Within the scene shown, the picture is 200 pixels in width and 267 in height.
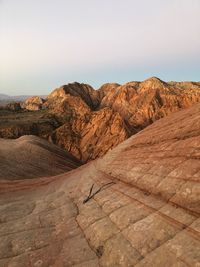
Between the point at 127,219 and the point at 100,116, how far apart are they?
62.8m

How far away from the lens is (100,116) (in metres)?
70.2

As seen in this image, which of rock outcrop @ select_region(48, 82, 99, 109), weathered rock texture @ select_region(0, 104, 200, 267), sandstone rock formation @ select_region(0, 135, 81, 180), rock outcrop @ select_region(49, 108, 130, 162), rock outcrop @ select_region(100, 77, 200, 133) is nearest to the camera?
weathered rock texture @ select_region(0, 104, 200, 267)

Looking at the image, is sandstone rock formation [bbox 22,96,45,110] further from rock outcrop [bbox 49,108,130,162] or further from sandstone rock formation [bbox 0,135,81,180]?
sandstone rock formation [bbox 0,135,81,180]

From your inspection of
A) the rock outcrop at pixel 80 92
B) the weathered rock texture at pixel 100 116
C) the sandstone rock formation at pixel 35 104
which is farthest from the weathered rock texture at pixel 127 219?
the sandstone rock formation at pixel 35 104

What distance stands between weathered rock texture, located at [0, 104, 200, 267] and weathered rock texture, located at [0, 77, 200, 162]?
51855 millimetres

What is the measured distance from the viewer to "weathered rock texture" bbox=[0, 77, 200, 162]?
217ft

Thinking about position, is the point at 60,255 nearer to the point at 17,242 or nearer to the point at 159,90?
the point at 17,242

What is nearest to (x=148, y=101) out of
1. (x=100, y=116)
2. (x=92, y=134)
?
(x=100, y=116)

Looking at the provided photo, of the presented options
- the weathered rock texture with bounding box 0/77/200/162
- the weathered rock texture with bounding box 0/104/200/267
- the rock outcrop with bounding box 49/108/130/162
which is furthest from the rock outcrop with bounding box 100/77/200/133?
the weathered rock texture with bounding box 0/104/200/267

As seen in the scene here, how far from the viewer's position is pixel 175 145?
10586 mm

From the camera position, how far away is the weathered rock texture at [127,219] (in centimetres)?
605

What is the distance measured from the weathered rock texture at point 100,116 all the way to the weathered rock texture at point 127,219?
5186 centimetres

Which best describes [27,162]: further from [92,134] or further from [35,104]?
[35,104]

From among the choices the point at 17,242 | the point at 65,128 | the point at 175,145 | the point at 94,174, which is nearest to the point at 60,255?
the point at 17,242
